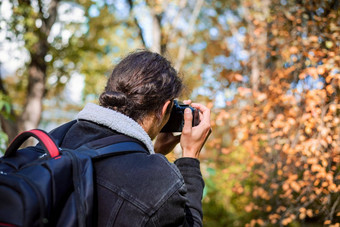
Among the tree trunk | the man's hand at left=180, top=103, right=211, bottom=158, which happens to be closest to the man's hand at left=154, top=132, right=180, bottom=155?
the man's hand at left=180, top=103, right=211, bottom=158

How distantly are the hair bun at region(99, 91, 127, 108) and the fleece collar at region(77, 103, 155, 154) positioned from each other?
0.04 meters

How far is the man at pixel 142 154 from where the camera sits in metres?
1.09

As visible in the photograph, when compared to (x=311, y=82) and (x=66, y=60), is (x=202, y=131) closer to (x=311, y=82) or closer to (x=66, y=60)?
(x=311, y=82)

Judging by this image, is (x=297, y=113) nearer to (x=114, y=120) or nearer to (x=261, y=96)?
(x=261, y=96)

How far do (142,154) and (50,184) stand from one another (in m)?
0.33

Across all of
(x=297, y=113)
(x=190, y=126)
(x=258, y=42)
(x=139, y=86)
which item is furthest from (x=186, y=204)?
(x=258, y=42)

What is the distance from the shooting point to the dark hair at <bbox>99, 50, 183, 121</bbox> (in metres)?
1.24

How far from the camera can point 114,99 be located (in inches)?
48.7

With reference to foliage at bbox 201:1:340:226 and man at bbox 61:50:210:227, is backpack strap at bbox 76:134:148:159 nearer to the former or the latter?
man at bbox 61:50:210:227

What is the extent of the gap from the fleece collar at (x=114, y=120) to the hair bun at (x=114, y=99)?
4 centimetres

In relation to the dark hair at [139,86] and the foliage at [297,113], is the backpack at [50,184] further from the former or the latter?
the foliage at [297,113]

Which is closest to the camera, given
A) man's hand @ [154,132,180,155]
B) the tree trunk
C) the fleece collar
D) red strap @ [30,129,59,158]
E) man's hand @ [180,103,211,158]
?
red strap @ [30,129,59,158]

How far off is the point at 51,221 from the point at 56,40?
742cm

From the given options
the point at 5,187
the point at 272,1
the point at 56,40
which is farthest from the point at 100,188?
the point at 56,40
